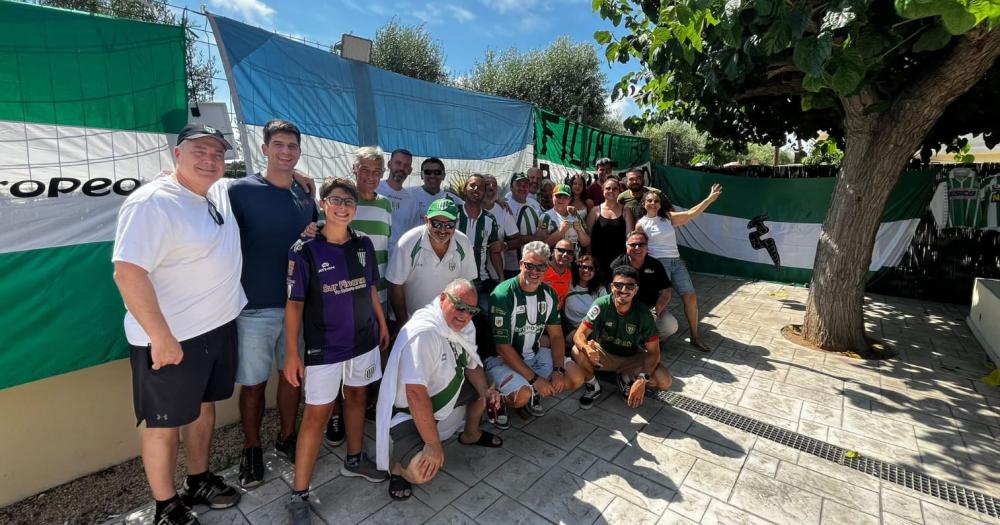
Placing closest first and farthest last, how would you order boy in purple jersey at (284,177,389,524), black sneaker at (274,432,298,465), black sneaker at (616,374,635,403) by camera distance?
boy in purple jersey at (284,177,389,524), black sneaker at (274,432,298,465), black sneaker at (616,374,635,403)

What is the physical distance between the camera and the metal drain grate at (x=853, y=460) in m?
2.52

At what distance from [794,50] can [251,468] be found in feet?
14.0

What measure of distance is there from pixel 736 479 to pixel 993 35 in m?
4.08

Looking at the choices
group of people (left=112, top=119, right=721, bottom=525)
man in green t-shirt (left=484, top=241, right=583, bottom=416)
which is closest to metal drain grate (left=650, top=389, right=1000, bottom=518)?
group of people (left=112, top=119, right=721, bottom=525)

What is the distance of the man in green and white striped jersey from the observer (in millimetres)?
3004

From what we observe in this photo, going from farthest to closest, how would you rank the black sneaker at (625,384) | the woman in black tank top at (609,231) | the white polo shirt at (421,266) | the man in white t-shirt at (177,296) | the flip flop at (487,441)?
the woman in black tank top at (609,231)
the black sneaker at (625,384)
the white polo shirt at (421,266)
the flip flop at (487,441)
the man in white t-shirt at (177,296)

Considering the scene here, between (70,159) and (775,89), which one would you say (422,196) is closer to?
(70,159)

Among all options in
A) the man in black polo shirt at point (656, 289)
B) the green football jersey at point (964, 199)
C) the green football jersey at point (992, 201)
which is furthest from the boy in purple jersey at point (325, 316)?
the green football jersey at point (992, 201)

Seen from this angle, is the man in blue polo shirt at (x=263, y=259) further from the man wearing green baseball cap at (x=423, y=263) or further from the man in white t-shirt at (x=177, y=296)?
the man wearing green baseball cap at (x=423, y=263)

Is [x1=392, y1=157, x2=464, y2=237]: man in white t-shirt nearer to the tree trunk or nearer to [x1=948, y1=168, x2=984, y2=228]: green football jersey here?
the tree trunk

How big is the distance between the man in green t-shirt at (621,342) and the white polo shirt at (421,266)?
3.94ft

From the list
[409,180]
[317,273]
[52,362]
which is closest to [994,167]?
[409,180]

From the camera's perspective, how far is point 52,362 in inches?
91.0

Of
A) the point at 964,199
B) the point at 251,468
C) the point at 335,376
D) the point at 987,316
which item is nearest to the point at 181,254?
the point at 335,376
